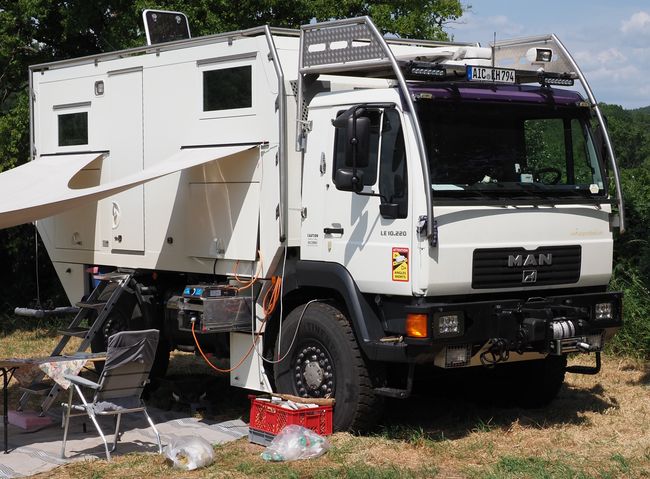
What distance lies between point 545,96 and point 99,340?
5.13 m

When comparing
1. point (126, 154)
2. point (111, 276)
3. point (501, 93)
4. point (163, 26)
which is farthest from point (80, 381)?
point (163, 26)

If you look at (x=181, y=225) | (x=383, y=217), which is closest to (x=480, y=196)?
(x=383, y=217)

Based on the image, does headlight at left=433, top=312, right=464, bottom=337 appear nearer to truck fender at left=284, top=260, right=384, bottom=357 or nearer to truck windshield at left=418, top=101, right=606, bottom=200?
truck fender at left=284, top=260, right=384, bottom=357

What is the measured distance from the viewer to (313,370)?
838 cm

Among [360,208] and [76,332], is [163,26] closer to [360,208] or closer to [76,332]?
[76,332]

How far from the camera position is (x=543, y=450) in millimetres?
7809

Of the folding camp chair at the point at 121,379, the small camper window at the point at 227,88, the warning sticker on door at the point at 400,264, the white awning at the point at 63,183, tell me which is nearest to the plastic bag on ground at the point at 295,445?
the folding camp chair at the point at 121,379

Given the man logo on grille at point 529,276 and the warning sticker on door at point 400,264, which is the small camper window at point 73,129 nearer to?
the warning sticker on door at point 400,264

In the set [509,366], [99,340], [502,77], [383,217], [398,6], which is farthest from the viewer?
[398,6]

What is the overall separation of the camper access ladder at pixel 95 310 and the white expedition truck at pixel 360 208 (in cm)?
5

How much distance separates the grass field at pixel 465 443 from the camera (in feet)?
23.8

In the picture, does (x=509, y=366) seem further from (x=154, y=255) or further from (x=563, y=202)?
(x=154, y=255)

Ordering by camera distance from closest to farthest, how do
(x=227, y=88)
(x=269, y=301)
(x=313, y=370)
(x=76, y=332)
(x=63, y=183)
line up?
1. (x=313, y=370)
2. (x=269, y=301)
3. (x=227, y=88)
4. (x=76, y=332)
5. (x=63, y=183)

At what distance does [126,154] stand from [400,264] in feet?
12.5
